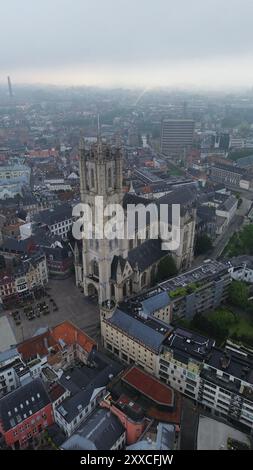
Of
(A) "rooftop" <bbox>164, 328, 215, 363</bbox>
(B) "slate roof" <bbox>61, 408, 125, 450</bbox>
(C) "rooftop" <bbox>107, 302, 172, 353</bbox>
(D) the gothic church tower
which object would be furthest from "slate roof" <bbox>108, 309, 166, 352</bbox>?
(D) the gothic church tower

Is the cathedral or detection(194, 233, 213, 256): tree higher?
the cathedral

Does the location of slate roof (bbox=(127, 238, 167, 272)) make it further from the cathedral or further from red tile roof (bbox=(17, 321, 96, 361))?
red tile roof (bbox=(17, 321, 96, 361))

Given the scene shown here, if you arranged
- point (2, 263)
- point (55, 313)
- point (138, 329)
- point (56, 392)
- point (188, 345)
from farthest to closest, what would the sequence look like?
point (2, 263) → point (55, 313) → point (138, 329) → point (188, 345) → point (56, 392)

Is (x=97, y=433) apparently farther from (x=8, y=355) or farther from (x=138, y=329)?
(x=8, y=355)

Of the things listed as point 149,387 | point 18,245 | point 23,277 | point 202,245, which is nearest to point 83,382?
point 149,387

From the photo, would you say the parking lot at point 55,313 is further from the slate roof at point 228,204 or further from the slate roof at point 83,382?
the slate roof at point 228,204

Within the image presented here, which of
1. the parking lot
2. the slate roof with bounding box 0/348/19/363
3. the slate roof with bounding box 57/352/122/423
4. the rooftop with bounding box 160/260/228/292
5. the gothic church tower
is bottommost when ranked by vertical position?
the parking lot
